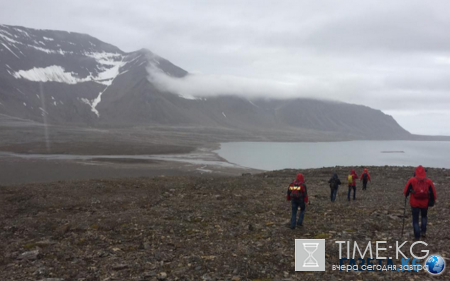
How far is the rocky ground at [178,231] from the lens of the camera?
7.22m

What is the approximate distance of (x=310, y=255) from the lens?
760cm

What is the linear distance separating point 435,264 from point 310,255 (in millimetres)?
2466

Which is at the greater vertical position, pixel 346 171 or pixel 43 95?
pixel 43 95

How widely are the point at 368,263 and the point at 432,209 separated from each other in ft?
23.5

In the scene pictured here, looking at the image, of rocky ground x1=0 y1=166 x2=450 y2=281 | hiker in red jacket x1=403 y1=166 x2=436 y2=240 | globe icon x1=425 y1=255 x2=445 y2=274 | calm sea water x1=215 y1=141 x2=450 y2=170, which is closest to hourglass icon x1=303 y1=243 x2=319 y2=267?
rocky ground x1=0 y1=166 x2=450 y2=281

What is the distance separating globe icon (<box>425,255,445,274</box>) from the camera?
675 centimetres

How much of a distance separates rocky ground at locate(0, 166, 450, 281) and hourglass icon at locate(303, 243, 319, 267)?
0.29 m

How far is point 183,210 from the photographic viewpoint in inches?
533

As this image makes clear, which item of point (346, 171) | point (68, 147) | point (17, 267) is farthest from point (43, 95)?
point (17, 267)

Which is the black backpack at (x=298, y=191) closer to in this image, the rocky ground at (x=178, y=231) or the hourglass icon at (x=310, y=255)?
the rocky ground at (x=178, y=231)

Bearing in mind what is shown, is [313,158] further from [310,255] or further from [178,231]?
[310,255]

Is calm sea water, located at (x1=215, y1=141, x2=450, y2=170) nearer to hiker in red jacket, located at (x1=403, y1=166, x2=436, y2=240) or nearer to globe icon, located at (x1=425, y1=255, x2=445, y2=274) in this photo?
hiker in red jacket, located at (x1=403, y1=166, x2=436, y2=240)

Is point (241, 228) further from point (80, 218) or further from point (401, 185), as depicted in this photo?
point (401, 185)

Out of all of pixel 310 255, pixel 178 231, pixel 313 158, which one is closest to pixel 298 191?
pixel 310 255
